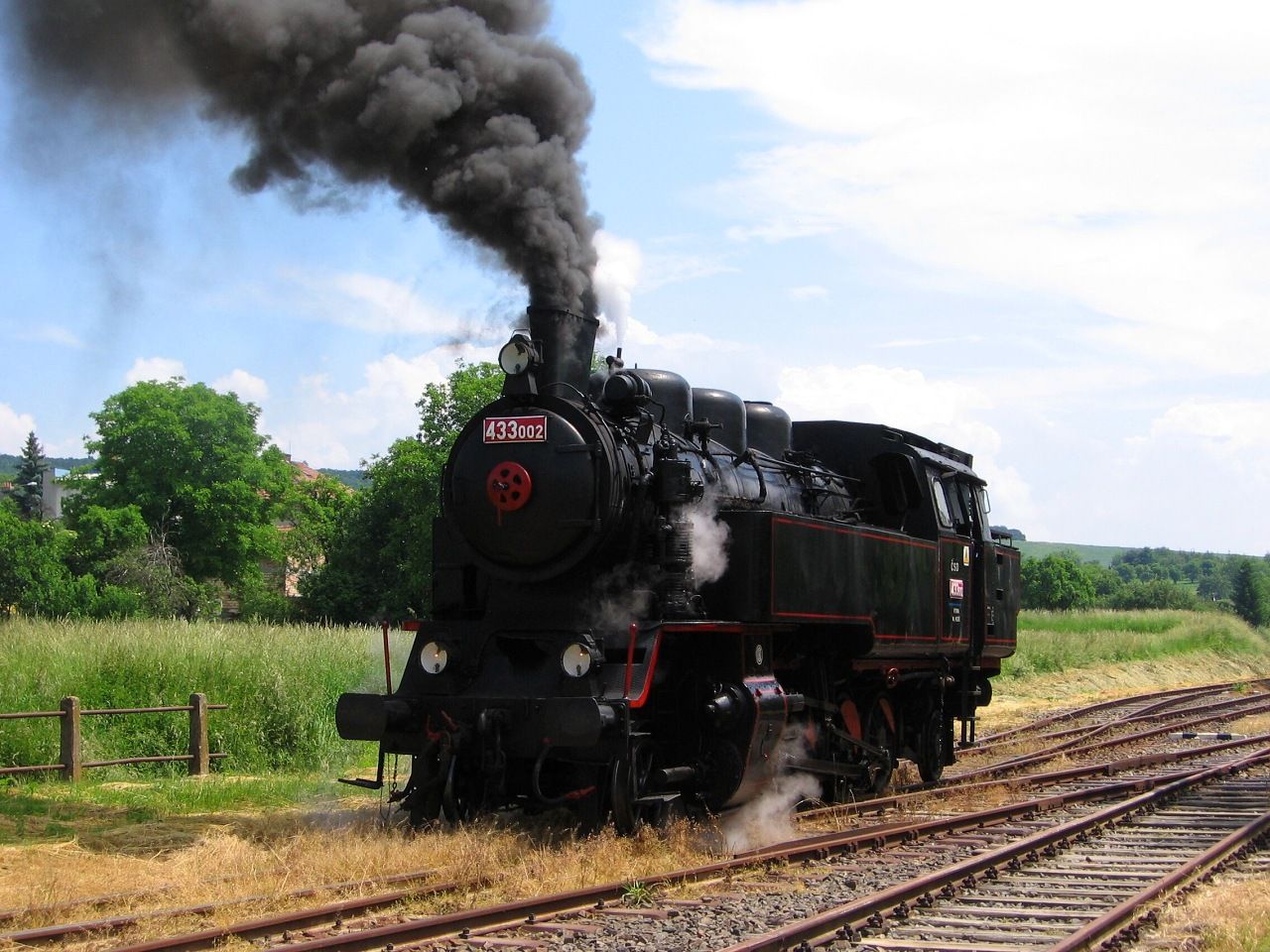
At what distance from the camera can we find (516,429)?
9117 mm

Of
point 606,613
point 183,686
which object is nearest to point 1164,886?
point 606,613

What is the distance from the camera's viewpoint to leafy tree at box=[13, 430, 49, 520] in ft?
267

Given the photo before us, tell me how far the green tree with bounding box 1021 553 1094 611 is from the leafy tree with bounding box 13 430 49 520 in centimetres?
7153

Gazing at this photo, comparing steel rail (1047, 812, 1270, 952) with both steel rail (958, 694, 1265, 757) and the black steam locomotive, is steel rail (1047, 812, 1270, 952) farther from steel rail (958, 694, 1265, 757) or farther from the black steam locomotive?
steel rail (958, 694, 1265, 757)

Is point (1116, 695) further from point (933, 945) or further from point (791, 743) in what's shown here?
point (933, 945)

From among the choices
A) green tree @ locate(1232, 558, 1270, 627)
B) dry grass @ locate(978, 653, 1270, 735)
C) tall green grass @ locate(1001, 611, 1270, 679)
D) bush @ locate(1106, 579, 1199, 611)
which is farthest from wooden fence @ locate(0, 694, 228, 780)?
green tree @ locate(1232, 558, 1270, 627)

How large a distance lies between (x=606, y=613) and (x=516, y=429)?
1.38 m

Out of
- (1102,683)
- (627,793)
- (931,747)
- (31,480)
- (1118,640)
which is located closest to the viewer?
(627,793)

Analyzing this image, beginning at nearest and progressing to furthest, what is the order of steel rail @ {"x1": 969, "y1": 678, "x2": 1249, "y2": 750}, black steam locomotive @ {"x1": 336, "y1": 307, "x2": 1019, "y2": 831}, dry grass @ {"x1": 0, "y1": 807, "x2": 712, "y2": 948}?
1. dry grass @ {"x1": 0, "y1": 807, "x2": 712, "y2": 948}
2. black steam locomotive @ {"x1": 336, "y1": 307, "x2": 1019, "y2": 831}
3. steel rail @ {"x1": 969, "y1": 678, "x2": 1249, "y2": 750}

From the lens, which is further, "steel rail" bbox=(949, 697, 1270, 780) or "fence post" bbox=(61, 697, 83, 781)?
"steel rail" bbox=(949, 697, 1270, 780)

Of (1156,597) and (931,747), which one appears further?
(1156,597)

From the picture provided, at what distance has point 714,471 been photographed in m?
9.95

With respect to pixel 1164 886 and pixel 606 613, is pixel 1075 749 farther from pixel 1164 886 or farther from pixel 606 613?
pixel 606 613

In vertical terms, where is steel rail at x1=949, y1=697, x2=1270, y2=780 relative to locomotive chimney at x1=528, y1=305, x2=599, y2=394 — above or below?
below
